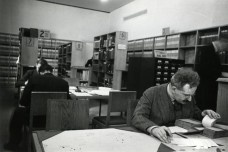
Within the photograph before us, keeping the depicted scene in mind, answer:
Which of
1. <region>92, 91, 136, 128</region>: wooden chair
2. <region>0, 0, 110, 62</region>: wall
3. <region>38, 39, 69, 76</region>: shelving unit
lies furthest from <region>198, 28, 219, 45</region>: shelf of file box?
<region>38, 39, 69, 76</region>: shelving unit

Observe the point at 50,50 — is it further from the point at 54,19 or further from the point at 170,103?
the point at 170,103

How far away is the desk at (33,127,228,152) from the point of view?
1251mm

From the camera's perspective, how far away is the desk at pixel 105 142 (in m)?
1.25

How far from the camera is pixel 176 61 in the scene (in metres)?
4.49

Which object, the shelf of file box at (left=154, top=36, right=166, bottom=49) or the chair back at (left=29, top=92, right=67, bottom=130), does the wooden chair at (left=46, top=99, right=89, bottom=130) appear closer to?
the chair back at (left=29, top=92, right=67, bottom=130)

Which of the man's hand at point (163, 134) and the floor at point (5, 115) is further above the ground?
the man's hand at point (163, 134)

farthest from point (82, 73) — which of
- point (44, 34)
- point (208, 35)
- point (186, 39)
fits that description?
point (208, 35)

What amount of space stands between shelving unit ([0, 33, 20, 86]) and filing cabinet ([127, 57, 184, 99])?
5.69m

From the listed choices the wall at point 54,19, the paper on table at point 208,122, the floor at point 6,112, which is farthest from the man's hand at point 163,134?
the wall at point 54,19

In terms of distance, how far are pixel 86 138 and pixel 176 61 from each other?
3.44m

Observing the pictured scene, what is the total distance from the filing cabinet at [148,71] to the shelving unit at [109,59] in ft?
5.73

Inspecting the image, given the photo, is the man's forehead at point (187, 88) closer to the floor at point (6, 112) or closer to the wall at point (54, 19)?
the floor at point (6, 112)

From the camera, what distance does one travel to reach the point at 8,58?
8633 mm

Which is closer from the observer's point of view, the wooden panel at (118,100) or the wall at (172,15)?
the wooden panel at (118,100)
